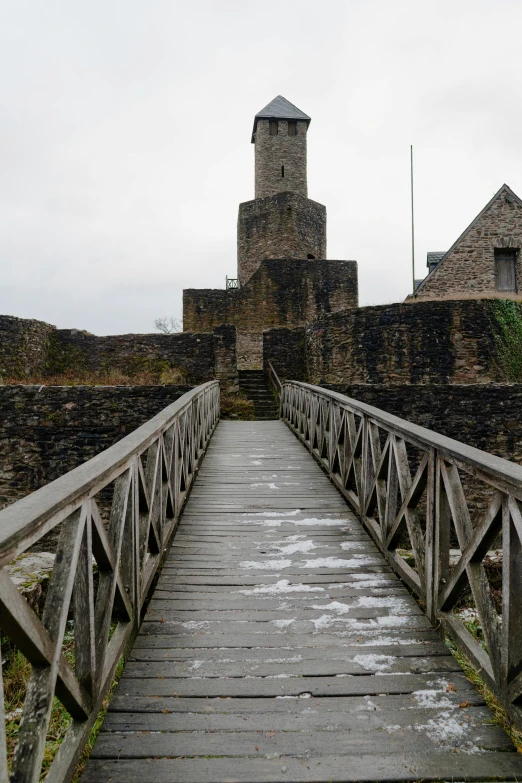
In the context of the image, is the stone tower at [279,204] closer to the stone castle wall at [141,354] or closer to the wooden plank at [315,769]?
the stone castle wall at [141,354]

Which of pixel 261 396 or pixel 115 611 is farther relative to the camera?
pixel 261 396

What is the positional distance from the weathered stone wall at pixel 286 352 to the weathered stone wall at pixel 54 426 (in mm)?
7246

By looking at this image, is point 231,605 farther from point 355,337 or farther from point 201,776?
point 355,337

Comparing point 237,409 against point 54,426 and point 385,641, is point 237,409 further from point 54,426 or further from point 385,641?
point 385,641

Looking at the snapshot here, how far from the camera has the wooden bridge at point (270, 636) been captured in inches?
67.4

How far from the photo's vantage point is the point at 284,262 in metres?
20.8

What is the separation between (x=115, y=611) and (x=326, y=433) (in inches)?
172

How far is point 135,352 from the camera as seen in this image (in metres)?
15.1

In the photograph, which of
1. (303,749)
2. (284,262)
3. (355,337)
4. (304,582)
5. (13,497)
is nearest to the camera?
(303,749)

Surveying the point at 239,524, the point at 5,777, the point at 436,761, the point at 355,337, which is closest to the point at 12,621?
the point at 5,777

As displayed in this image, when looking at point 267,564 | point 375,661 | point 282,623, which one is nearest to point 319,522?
point 267,564

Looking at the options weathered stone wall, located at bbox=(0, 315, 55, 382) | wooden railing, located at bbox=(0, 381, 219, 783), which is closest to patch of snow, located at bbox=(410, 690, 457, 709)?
wooden railing, located at bbox=(0, 381, 219, 783)

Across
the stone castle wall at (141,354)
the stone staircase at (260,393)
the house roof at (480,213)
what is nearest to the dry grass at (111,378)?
the stone castle wall at (141,354)

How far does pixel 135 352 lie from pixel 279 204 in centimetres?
Result: 1153
